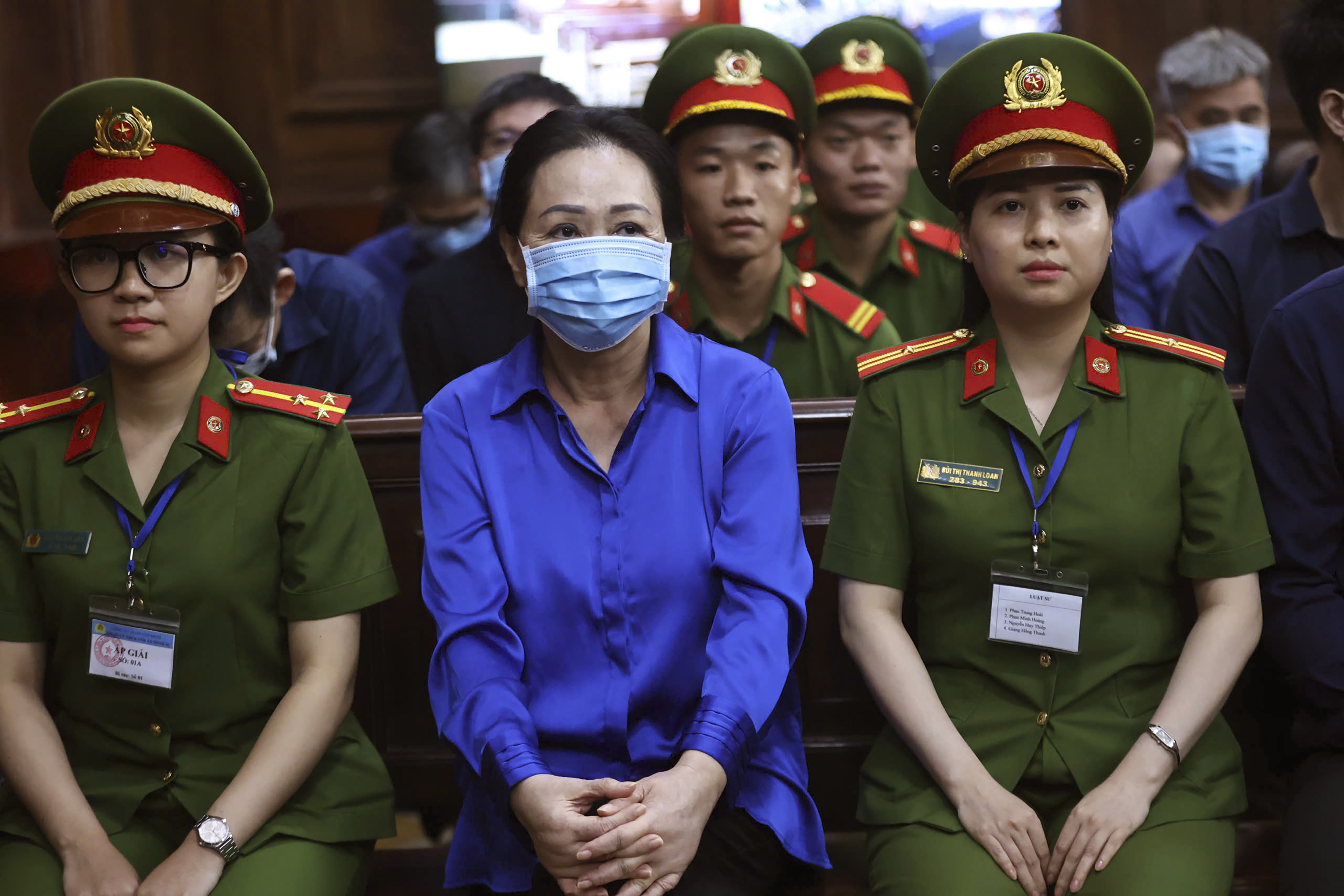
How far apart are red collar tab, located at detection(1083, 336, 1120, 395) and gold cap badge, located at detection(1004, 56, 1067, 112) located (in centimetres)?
34

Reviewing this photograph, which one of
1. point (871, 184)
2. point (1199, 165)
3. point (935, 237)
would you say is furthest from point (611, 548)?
point (1199, 165)

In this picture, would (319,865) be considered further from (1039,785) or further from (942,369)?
(942,369)

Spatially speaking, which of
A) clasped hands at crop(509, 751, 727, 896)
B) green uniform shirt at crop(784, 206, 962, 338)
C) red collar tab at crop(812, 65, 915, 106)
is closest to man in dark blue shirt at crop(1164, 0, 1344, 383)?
green uniform shirt at crop(784, 206, 962, 338)

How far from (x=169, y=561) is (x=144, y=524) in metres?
0.07

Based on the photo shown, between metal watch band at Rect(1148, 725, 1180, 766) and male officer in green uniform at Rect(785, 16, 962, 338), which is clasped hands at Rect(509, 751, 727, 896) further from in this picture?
male officer in green uniform at Rect(785, 16, 962, 338)

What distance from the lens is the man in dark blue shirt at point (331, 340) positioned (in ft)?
9.48

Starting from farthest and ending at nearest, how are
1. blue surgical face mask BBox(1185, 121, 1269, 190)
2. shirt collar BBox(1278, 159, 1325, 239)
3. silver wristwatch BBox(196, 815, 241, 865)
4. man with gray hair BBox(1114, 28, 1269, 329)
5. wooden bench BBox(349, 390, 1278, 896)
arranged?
blue surgical face mask BBox(1185, 121, 1269, 190) → man with gray hair BBox(1114, 28, 1269, 329) → shirt collar BBox(1278, 159, 1325, 239) → wooden bench BBox(349, 390, 1278, 896) → silver wristwatch BBox(196, 815, 241, 865)

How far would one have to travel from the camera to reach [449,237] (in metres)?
4.41

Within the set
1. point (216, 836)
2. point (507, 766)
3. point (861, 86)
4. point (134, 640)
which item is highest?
point (861, 86)

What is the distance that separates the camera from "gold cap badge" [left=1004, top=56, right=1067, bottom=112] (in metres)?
1.87

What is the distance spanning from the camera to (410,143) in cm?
450

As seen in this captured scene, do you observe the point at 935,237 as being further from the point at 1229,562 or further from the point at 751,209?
the point at 1229,562

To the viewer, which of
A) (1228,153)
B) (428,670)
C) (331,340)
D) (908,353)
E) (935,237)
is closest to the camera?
(908,353)

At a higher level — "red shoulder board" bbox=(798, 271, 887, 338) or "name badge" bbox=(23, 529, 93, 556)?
"red shoulder board" bbox=(798, 271, 887, 338)
